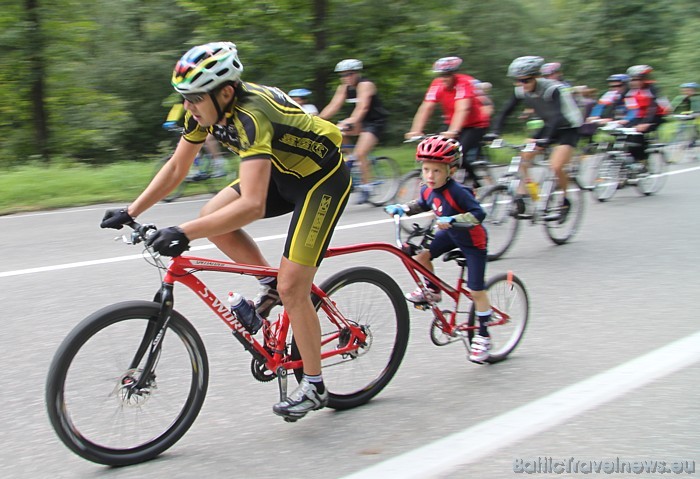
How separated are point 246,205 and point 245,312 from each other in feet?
2.33

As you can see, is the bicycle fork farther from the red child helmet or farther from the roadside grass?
the roadside grass

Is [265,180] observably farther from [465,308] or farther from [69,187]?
[69,187]

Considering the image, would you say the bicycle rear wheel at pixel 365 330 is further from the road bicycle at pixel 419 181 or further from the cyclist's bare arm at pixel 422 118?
the cyclist's bare arm at pixel 422 118

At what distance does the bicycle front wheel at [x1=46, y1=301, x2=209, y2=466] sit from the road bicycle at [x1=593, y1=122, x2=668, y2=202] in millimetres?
9831

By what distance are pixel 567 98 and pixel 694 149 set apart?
12287 millimetres

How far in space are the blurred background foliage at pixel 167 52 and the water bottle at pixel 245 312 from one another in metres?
17.1

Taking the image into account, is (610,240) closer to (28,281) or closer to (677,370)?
(677,370)

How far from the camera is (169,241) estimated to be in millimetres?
3420

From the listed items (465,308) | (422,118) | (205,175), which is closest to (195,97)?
(465,308)

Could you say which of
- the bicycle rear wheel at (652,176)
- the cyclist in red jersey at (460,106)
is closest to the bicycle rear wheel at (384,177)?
the cyclist in red jersey at (460,106)

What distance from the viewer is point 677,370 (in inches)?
196

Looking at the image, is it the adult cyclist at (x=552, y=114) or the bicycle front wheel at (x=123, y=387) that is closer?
the bicycle front wheel at (x=123, y=387)

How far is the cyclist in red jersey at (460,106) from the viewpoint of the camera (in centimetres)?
972

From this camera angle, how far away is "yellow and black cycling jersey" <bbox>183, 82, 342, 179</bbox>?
146 inches
